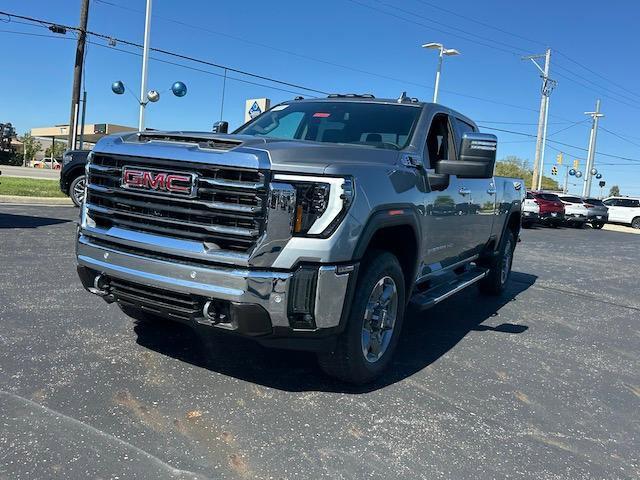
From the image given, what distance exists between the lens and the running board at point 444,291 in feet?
14.6

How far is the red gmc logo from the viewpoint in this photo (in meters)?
3.26

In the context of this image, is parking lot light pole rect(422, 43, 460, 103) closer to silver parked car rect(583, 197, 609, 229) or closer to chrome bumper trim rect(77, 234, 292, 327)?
silver parked car rect(583, 197, 609, 229)

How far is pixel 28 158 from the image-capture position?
248ft

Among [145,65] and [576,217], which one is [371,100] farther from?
[576,217]

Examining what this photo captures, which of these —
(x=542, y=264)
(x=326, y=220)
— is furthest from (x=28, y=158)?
(x=326, y=220)

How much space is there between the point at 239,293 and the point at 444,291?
2.44 meters

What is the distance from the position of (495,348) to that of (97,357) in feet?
10.8

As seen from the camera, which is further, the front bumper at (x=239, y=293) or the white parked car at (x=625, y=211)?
the white parked car at (x=625, y=211)

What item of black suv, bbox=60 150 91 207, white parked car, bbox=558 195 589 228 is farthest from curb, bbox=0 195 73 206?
white parked car, bbox=558 195 589 228

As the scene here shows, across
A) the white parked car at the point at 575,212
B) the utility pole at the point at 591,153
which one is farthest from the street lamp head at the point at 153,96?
the utility pole at the point at 591,153

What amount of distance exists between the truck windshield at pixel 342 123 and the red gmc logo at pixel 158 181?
4.93ft

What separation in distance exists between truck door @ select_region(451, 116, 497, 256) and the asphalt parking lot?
898 millimetres

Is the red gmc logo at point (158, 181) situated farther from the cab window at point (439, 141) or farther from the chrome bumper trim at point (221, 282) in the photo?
the cab window at point (439, 141)

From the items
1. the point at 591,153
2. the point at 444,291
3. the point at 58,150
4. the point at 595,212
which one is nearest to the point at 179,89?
the point at 444,291
